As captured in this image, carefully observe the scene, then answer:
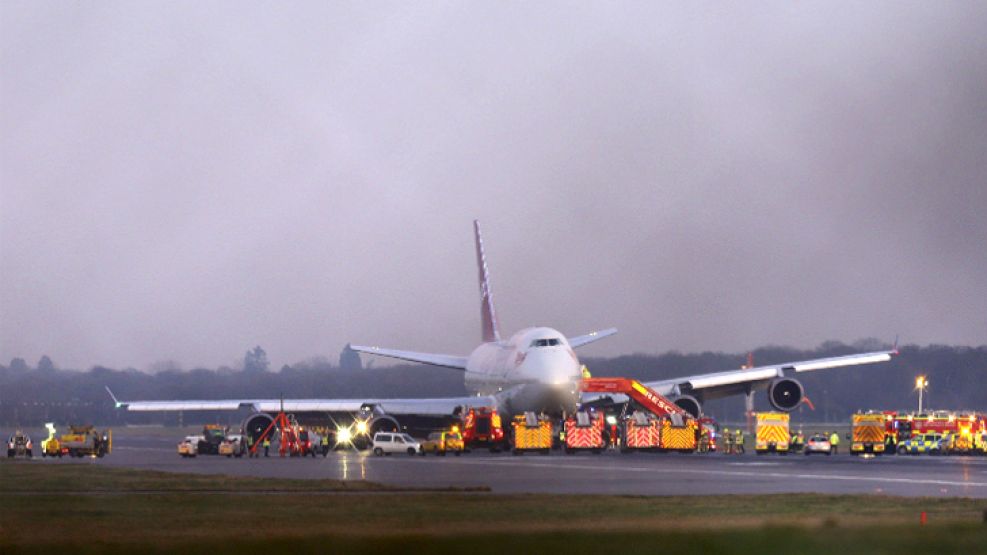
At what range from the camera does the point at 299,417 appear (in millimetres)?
100562

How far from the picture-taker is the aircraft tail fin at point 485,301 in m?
118

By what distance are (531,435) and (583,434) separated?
2733 millimetres

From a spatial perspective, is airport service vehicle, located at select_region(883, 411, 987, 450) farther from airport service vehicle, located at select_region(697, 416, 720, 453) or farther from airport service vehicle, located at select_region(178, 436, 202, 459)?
airport service vehicle, located at select_region(178, 436, 202, 459)

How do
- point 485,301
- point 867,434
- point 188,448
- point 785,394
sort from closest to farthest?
1. point 188,448
2. point 867,434
3. point 785,394
4. point 485,301

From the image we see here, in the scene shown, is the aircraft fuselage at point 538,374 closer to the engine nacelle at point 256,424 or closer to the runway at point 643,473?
the runway at point 643,473

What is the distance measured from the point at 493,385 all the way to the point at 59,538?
65.3 m

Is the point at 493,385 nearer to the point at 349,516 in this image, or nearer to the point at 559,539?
the point at 349,516

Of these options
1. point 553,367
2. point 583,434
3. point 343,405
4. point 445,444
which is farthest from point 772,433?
point 343,405

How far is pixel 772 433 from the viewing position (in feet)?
273

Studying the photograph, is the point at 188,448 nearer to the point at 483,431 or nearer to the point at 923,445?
the point at 483,431

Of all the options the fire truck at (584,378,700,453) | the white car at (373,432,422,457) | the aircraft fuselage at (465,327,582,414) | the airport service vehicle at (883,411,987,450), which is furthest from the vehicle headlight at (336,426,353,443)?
the airport service vehicle at (883,411,987,450)

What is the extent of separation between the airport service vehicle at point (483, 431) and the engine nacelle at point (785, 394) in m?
17.7

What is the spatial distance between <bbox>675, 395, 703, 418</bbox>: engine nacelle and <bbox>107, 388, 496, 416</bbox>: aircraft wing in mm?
11717

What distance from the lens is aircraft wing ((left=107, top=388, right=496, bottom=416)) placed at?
93688mm
